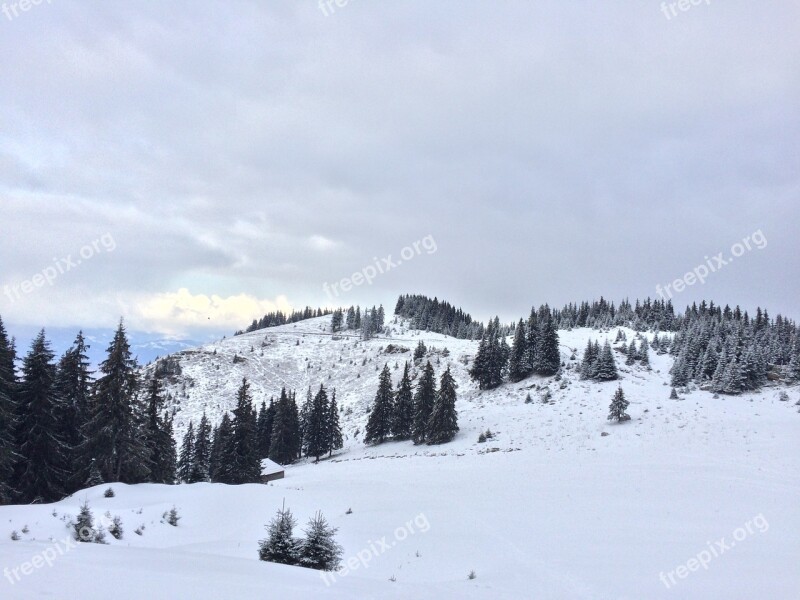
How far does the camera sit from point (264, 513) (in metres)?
18.5

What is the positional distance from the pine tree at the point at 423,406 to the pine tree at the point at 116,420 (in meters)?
34.0

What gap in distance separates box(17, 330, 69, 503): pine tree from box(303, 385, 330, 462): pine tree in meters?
38.9

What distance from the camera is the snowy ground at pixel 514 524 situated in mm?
8039

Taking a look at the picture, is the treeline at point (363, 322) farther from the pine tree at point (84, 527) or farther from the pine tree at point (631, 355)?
the pine tree at point (84, 527)

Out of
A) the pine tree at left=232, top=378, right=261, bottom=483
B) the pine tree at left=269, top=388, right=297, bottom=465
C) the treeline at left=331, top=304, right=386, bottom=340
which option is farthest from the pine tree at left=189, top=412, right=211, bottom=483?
the treeline at left=331, top=304, right=386, bottom=340

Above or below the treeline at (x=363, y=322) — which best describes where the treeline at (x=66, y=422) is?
below

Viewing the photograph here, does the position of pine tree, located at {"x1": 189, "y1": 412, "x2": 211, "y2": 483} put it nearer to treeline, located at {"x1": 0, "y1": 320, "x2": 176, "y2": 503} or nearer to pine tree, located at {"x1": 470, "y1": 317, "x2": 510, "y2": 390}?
treeline, located at {"x1": 0, "y1": 320, "x2": 176, "y2": 503}

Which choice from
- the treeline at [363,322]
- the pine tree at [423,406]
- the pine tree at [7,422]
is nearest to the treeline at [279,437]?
the pine tree at [423,406]

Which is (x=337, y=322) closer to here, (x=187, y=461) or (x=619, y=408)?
(x=187, y=461)

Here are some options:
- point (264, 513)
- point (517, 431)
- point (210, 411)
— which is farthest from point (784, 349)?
point (210, 411)

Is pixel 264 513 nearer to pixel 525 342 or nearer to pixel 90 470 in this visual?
pixel 90 470

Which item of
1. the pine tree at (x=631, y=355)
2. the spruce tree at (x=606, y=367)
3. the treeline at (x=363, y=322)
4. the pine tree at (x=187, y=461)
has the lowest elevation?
the pine tree at (x=187, y=461)

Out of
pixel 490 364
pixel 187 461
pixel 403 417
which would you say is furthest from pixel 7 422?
pixel 490 364

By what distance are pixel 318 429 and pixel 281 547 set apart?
2121 inches
